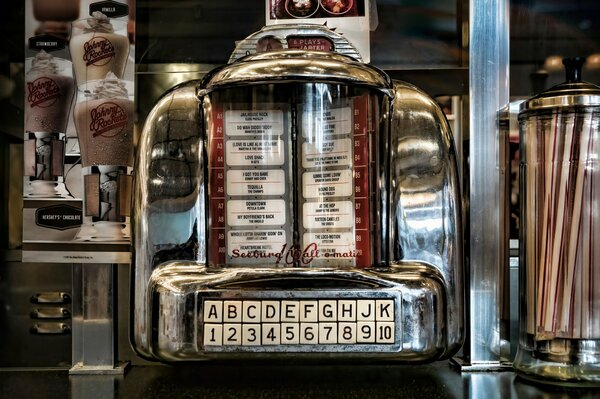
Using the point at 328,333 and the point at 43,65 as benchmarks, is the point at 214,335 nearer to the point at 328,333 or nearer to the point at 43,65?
the point at 328,333

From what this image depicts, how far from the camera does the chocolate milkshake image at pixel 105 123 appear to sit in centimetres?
123

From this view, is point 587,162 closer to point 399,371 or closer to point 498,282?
point 498,282

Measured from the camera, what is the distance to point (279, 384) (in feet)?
3.51

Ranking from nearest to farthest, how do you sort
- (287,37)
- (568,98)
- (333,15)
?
(568,98)
(287,37)
(333,15)

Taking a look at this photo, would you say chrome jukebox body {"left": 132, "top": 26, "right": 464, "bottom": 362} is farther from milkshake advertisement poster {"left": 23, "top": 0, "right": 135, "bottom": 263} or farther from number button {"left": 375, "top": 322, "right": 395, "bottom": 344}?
milkshake advertisement poster {"left": 23, "top": 0, "right": 135, "bottom": 263}

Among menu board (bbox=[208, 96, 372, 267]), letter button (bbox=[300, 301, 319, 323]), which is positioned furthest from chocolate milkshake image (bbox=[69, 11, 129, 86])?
letter button (bbox=[300, 301, 319, 323])

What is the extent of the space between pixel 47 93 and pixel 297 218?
587 millimetres

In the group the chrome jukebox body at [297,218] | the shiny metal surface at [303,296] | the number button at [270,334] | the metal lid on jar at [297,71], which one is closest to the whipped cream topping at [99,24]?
the chrome jukebox body at [297,218]

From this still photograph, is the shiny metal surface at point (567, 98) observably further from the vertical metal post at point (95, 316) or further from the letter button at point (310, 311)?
the vertical metal post at point (95, 316)

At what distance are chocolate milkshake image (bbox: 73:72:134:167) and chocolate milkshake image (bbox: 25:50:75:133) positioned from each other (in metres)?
0.04

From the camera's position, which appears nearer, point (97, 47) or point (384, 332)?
point (384, 332)

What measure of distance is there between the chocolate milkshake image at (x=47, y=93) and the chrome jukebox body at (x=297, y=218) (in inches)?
10.8

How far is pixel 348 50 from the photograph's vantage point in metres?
1.13

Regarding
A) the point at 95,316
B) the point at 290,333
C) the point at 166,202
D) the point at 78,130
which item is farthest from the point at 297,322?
the point at 78,130
